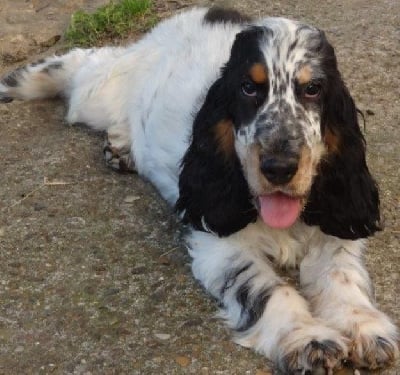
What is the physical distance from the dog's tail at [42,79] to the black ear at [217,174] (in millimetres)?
2806

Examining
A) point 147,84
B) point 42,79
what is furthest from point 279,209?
point 42,79

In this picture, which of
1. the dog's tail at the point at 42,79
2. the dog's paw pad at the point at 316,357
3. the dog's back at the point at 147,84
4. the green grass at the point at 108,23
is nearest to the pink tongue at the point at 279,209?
the dog's paw pad at the point at 316,357

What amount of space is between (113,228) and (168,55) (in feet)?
5.18

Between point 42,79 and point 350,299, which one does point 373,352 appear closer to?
point 350,299

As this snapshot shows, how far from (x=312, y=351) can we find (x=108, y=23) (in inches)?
205

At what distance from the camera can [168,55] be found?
21.8 ft

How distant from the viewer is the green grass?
8.56 m

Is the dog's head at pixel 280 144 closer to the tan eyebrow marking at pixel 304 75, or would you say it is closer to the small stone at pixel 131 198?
the tan eyebrow marking at pixel 304 75

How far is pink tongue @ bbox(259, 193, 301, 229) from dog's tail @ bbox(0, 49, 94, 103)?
135 inches

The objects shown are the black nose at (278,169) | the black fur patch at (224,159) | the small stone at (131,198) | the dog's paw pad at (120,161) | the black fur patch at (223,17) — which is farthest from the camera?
the black fur patch at (223,17)

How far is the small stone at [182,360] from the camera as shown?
442cm

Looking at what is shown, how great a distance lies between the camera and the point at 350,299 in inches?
181

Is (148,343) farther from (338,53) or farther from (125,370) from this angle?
(338,53)

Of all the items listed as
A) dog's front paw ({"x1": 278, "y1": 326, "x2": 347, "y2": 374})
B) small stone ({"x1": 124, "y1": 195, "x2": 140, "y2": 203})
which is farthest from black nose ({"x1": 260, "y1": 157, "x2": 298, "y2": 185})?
small stone ({"x1": 124, "y1": 195, "x2": 140, "y2": 203})
